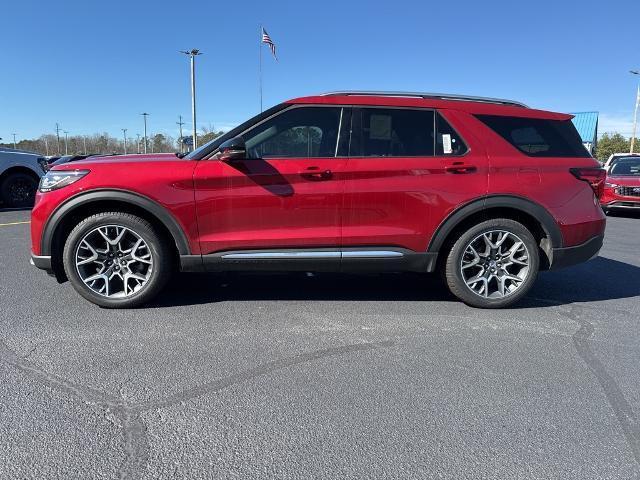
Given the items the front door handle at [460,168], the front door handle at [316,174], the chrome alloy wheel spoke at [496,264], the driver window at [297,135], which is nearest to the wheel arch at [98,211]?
the driver window at [297,135]

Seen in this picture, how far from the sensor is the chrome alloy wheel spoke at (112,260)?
13.1 ft

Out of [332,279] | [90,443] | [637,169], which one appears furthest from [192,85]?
[90,443]

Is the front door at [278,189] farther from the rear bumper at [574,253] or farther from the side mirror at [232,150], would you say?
the rear bumper at [574,253]

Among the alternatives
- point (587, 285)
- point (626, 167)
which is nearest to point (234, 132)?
point (587, 285)

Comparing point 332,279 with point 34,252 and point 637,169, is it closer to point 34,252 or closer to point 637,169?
point 34,252

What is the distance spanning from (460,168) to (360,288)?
5.24 feet

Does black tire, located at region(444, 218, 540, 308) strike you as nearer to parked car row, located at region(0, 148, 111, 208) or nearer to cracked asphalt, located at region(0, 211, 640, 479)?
cracked asphalt, located at region(0, 211, 640, 479)

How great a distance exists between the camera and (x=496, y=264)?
427cm

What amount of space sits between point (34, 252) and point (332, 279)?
9.41ft

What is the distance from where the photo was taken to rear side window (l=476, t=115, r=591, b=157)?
4.20 meters

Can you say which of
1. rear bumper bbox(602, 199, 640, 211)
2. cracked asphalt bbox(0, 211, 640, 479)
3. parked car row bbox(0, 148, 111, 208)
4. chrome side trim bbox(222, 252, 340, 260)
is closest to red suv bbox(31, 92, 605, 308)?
chrome side trim bbox(222, 252, 340, 260)

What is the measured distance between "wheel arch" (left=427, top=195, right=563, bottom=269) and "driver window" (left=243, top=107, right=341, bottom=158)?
47.6 inches

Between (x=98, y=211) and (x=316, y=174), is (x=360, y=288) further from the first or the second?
(x=98, y=211)

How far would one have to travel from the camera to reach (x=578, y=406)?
2.68 meters
